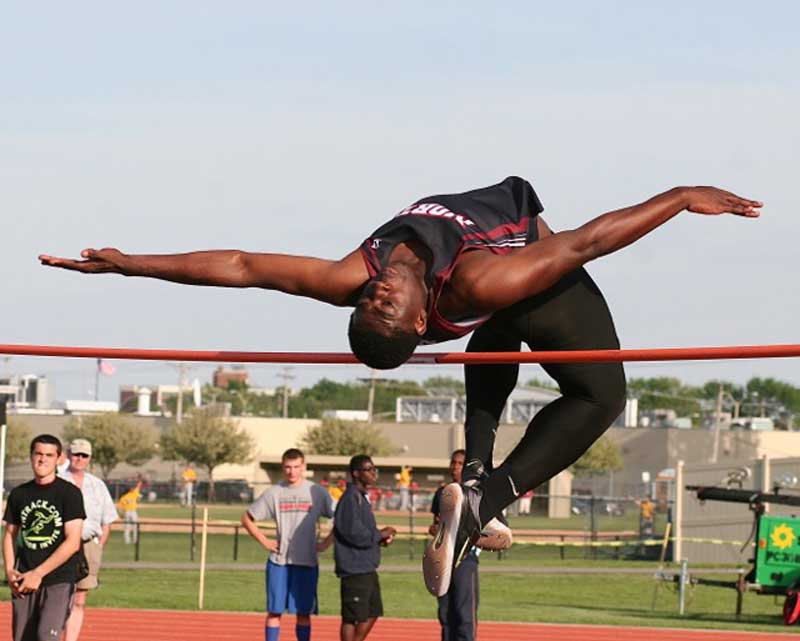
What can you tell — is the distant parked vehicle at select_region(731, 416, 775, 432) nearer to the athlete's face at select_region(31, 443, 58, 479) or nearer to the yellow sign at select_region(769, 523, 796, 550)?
the yellow sign at select_region(769, 523, 796, 550)

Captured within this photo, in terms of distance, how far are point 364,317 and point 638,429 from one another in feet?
257

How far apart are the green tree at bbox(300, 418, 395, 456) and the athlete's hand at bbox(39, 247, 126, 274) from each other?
2518 inches

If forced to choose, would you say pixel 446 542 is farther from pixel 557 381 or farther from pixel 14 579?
pixel 14 579

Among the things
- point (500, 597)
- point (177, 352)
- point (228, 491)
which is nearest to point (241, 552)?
point (500, 597)

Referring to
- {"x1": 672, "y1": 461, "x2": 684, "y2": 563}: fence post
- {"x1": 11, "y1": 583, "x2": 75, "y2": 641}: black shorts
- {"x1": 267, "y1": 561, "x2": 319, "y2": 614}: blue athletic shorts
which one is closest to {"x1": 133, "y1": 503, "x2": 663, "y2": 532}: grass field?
{"x1": 672, "y1": 461, "x2": 684, "y2": 563}: fence post

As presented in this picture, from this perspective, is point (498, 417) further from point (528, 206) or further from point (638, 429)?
point (638, 429)

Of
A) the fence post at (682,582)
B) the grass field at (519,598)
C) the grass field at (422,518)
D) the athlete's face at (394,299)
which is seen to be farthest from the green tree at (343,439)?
the athlete's face at (394,299)

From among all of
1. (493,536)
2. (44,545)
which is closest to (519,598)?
(44,545)

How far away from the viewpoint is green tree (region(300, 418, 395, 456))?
71.2 meters

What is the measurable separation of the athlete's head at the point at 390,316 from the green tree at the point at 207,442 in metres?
65.6

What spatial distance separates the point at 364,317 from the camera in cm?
606

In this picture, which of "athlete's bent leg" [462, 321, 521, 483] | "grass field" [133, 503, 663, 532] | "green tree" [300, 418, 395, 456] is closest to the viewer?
"athlete's bent leg" [462, 321, 521, 483]

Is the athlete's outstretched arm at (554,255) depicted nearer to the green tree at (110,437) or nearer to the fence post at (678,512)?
the fence post at (678,512)

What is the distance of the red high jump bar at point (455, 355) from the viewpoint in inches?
252
